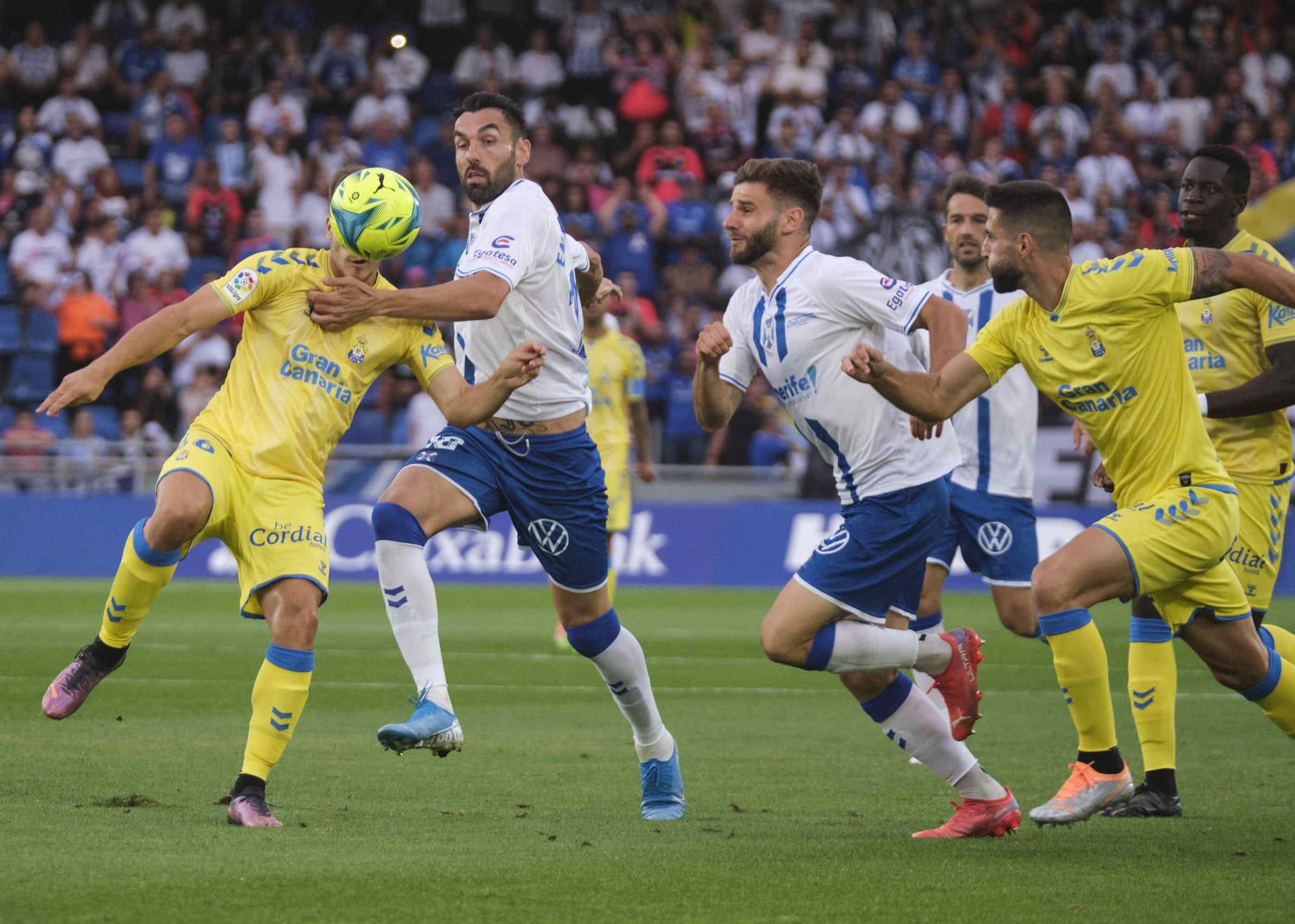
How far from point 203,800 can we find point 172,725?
7.53 ft

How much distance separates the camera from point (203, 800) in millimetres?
6383

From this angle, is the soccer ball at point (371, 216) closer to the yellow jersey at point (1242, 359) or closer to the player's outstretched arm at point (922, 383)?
the player's outstretched arm at point (922, 383)

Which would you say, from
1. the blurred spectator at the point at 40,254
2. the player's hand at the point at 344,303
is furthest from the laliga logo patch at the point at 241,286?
the blurred spectator at the point at 40,254

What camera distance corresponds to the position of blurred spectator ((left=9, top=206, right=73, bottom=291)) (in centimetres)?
2069

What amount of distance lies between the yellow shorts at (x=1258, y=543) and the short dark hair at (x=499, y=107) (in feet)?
→ 10.9

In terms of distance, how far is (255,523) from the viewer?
20.3 feet

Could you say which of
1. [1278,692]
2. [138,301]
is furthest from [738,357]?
[138,301]

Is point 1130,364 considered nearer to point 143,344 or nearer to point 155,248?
point 143,344

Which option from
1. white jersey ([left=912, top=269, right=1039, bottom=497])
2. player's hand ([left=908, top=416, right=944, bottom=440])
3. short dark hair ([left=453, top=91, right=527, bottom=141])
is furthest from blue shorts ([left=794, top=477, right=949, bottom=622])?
white jersey ([left=912, top=269, right=1039, bottom=497])

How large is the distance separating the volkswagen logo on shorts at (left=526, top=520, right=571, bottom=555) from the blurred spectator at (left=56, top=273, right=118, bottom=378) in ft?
47.1

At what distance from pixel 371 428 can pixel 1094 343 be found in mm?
14069

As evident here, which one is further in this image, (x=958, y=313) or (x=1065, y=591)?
(x=958, y=313)

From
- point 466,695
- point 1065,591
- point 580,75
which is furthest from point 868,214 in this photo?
point 1065,591

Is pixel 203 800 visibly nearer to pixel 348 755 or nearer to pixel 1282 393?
pixel 348 755
